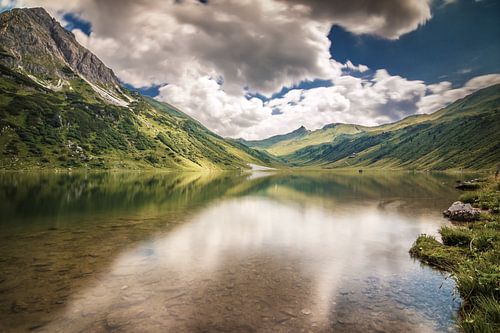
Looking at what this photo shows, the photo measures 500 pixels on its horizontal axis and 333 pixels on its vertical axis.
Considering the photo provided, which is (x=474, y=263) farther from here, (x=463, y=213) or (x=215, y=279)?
(x=463, y=213)

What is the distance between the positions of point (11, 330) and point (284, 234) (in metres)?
23.1

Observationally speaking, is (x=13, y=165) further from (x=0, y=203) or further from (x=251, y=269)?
(x=251, y=269)

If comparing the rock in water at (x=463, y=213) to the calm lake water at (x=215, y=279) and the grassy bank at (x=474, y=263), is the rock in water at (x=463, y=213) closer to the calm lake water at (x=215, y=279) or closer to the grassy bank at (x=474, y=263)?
the grassy bank at (x=474, y=263)

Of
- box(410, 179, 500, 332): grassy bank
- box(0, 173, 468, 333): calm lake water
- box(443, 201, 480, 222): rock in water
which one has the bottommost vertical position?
box(0, 173, 468, 333): calm lake water

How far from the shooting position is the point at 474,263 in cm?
1611

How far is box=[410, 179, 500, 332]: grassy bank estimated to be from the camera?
35.4 ft

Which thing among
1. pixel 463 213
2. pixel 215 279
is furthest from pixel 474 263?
pixel 463 213

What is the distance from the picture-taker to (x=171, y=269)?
63.0 feet

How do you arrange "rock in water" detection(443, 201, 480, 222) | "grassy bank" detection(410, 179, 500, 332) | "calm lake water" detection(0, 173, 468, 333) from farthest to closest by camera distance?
"rock in water" detection(443, 201, 480, 222) < "calm lake water" detection(0, 173, 468, 333) < "grassy bank" detection(410, 179, 500, 332)

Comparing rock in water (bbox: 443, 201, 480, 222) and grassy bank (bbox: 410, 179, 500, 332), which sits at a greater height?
rock in water (bbox: 443, 201, 480, 222)

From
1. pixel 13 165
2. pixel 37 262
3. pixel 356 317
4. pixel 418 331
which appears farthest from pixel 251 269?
pixel 13 165

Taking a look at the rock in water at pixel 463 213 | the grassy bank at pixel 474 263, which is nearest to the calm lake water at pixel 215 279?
the grassy bank at pixel 474 263

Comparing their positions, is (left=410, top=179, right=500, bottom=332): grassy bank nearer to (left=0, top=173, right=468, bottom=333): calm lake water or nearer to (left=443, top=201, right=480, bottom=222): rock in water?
(left=0, top=173, right=468, bottom=333): calm lake water

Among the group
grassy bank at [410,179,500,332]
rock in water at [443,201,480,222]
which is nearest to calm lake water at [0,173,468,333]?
grassy bank at [410,179,500,332]
